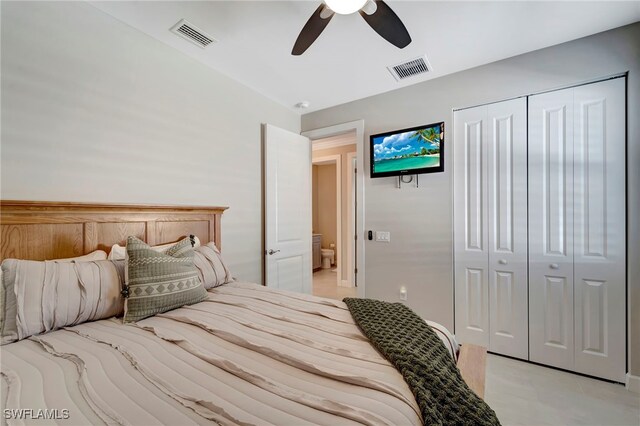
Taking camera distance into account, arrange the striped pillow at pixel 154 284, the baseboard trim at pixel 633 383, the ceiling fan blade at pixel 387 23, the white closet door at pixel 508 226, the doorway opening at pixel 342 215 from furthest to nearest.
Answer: the doorway opening at pixel 342 215 → the white closet door at pixel 508 226 → the baseboard trim at pixel 633 383 → the ceiling fan blade at pixel 387 23 → the striped pillow at pixel 154 284

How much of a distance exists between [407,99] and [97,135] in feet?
9.03

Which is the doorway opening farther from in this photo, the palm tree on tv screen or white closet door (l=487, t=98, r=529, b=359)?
white closet door (l=487, t=98, r=529, b=359)

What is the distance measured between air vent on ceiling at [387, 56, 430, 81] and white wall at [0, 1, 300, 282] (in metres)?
1.57

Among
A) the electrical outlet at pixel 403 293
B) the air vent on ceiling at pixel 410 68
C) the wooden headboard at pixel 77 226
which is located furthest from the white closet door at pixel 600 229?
the wooden headboard at pixel 77 226

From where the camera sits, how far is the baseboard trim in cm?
187

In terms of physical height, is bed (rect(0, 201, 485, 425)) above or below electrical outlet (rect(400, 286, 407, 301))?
above

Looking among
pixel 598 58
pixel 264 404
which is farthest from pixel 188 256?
pixel 598 58

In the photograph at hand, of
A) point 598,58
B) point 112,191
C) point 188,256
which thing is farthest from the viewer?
point 598,58

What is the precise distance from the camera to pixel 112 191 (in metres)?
1.80

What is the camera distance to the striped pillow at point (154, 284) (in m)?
1.33

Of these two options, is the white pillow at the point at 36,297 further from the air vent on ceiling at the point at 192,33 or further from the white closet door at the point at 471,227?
the white closet door at the point at 471,227

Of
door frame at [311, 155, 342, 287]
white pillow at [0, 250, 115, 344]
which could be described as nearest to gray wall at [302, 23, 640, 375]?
door frame at [311, 155, 342, 287]

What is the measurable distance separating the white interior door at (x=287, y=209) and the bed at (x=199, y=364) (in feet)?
4.40

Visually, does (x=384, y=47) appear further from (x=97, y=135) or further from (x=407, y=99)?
(x=97, y=135)
